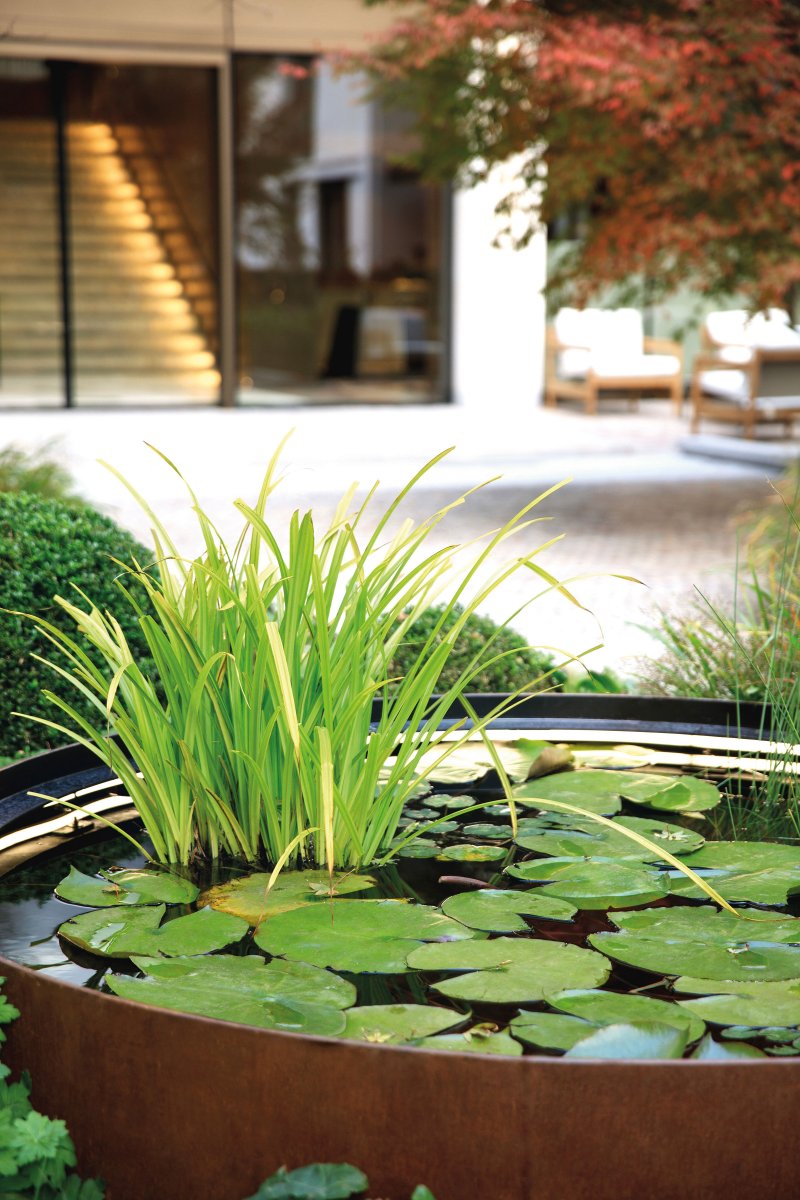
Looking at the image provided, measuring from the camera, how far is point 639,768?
2.89 meters

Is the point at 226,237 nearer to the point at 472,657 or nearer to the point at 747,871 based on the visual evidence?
the point at 472,657

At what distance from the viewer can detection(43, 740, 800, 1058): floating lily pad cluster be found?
181 cm

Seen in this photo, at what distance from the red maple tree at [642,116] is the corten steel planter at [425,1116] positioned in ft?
19.5

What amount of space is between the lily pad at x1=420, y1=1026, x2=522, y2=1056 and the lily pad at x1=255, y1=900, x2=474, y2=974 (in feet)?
0.62

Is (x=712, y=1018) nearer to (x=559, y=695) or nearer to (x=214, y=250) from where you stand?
(x=559, y=695)

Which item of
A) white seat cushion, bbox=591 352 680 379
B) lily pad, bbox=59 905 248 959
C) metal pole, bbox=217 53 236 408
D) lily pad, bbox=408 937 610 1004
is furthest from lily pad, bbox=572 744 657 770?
white seat cushion, bbox=591 352 680 379

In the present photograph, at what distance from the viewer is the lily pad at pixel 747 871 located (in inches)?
88.3

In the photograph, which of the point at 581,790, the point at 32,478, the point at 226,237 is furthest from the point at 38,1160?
the point at 226,237

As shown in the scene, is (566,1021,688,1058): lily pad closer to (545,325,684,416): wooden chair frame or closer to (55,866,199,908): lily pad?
(55,866,199,908): lily pad

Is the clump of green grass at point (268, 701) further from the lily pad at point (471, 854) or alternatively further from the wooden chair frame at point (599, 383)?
the wooden chair frame at point (599, 383)

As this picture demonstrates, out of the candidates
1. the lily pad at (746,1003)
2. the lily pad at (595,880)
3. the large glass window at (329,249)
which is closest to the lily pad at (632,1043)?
the lily pad at (746,1003)

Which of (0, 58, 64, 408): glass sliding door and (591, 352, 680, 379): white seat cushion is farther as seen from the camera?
(591, 352, 680, 379): white seat cushion

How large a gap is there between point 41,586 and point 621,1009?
6.53 ft

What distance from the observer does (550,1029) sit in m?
1.80
